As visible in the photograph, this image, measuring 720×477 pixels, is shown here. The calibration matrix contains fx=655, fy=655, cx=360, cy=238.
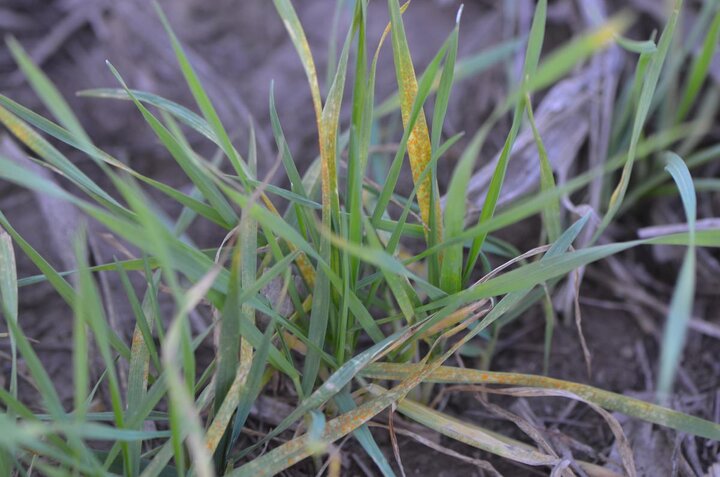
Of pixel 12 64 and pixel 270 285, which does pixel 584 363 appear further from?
pixel 12 64

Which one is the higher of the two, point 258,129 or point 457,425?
point 258,129

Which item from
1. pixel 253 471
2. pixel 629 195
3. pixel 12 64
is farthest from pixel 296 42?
pixel 12 64

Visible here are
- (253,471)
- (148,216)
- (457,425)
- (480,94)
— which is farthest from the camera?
(480,94)

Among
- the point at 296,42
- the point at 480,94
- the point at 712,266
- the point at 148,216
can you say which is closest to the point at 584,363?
the point at 712,266

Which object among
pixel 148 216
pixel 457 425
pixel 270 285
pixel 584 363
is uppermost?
pixel 148 216

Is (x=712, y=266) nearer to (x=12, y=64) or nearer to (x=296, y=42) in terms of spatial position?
(x=296, y=42)

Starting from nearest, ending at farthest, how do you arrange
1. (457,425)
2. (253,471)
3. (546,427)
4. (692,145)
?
(253,471) → (457,425) → (546,427) → (692,145)

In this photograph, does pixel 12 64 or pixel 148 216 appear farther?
pixel 12 64
